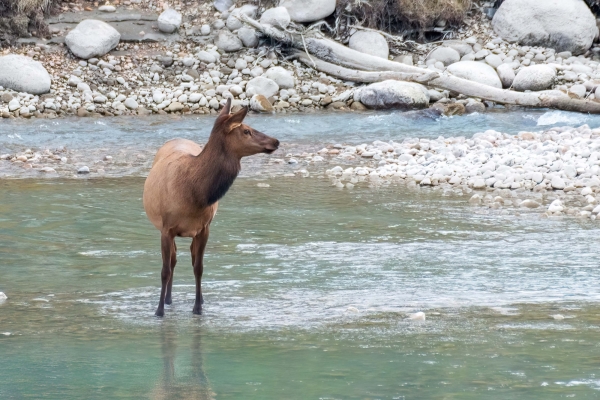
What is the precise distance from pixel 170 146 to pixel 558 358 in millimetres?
3408

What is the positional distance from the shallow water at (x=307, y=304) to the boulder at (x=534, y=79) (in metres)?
10.1

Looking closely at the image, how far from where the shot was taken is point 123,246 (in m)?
8.55

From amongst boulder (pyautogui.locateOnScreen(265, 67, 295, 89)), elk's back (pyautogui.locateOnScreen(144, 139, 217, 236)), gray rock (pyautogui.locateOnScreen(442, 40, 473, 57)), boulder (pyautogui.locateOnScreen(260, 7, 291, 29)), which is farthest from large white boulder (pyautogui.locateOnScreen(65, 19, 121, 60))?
elk's back (pyautogui.locateOnScreen(144, 139, 217, 236))

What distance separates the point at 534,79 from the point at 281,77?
5.51 m

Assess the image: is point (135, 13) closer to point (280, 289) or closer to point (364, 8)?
point (364, 8)

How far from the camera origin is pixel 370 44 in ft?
71.3

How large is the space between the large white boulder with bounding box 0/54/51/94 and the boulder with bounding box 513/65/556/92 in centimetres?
1009

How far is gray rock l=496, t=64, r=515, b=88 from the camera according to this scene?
20438 millimetres

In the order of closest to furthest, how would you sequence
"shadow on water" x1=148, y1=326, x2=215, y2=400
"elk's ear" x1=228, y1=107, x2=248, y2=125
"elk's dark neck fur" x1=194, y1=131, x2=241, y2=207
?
"shadow on water" x1=148, y1=326, x2=215, y2=400 → "elk's ear" x1=228, y1=107, x2=248, y2=125 → "elk's dark neck fur" x1=194, y1=131, x2=241, y2=207

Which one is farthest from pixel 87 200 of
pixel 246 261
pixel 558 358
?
pixel 558 358

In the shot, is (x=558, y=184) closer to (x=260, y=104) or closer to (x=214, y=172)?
(x=214, y=172)

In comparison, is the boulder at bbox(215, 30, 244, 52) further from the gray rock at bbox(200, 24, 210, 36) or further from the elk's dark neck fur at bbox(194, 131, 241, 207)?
the elk's dark neck fur at bbox(194, 131, 241, 207)

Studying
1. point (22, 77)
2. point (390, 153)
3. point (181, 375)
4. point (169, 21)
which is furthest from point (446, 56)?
point (181, 375)

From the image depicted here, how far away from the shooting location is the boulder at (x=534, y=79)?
20050mm
